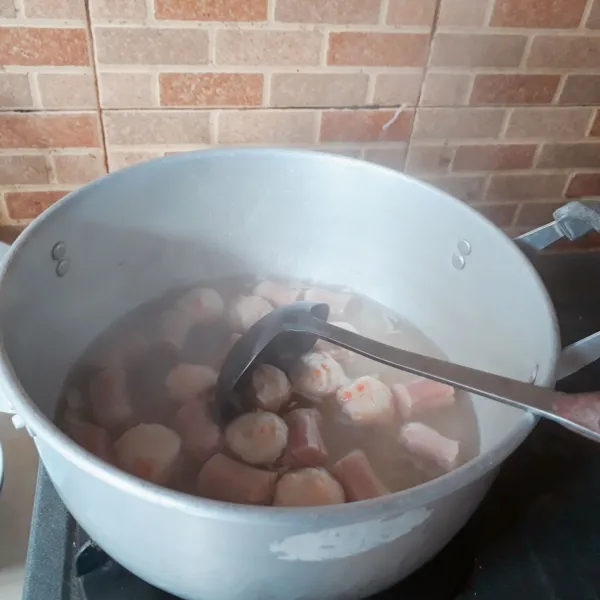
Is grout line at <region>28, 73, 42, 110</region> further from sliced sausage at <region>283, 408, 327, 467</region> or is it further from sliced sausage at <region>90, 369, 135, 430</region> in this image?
sliced sausage at <region>283, 408, 327, 467</region>

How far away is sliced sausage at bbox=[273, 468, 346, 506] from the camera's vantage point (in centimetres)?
53

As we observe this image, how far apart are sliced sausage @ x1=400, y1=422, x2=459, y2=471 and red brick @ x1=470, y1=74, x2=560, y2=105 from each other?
446 mm

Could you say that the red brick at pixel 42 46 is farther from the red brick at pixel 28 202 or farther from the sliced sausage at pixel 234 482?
the sliced sausage at pixel 234 482

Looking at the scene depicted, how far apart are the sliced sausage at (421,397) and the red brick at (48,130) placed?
465 millimetres

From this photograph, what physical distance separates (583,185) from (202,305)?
592 mm

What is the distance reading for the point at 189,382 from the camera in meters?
0.67

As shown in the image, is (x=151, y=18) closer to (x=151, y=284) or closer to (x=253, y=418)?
(x=151, y=284)

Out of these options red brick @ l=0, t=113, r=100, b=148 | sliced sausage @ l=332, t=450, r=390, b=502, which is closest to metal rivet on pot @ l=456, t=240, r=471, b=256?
sliced sausage @ l=332, t=450, r=390, b=502

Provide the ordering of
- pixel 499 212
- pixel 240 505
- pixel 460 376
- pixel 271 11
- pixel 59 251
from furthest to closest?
1. pixel 499 212
2. pixel 271 11
3. pixel 59 251
4. pixel 460 376
5. pixel 240 505

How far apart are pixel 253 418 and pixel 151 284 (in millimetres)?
238

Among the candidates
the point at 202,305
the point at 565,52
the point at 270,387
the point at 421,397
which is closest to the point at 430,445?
the point at 421,397

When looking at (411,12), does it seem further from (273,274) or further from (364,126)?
(273,274)

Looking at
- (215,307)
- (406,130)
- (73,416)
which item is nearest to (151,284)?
(215,307)

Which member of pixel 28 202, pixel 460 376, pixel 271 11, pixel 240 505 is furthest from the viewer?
pixel 28 202
